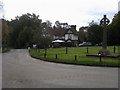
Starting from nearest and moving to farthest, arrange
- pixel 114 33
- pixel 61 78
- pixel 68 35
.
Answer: pixel 61 78 < pixel 114 33 < pixel 68 35

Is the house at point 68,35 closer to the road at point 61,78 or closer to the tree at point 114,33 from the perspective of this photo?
the tree at point 114,33

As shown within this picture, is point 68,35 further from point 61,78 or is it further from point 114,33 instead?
point 61,78

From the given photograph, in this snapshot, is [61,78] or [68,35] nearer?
[61,78]

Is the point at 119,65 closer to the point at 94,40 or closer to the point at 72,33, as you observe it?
the point at 94,40

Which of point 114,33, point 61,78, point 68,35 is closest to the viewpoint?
point 61,78

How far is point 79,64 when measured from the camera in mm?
19344

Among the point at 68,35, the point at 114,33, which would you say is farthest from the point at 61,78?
the point at 68,35

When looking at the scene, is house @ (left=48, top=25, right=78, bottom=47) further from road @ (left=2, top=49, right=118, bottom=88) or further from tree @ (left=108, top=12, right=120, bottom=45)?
road @ (left=2, top=49, right=118, bottom=88)

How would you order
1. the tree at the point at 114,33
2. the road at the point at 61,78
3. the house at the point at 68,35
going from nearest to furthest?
the road at the point at 61,78 < the tree at the point at 114,33 < the house at the point at 68,35

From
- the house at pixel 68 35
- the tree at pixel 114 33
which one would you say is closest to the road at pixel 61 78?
the tree at pixel 114 33

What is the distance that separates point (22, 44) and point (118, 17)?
38.5 m

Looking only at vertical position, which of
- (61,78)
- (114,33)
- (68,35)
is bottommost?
(61,78)

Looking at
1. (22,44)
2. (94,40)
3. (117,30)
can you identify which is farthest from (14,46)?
(117,30)

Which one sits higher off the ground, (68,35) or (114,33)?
(68,35)
